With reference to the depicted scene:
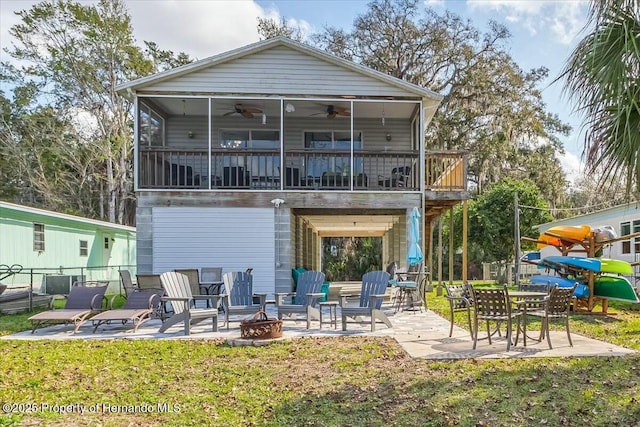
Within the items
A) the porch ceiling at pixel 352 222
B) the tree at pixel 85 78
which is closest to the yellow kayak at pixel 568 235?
the porch ceiling at pixel 352 222

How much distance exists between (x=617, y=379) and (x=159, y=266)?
31.0ft

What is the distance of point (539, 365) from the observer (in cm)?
570

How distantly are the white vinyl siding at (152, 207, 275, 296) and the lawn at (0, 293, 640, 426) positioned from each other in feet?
15.8

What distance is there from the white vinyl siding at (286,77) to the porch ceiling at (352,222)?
4056mm

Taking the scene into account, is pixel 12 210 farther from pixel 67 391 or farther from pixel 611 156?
pixel 611 156

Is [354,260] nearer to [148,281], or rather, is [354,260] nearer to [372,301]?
[148,281]

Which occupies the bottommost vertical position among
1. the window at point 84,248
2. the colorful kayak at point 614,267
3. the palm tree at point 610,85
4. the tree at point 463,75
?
the colorful kayak at point 614,267

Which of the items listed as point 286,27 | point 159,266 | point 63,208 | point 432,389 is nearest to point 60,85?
point 63,208

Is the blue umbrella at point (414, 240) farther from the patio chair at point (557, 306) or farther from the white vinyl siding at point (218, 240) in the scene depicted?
the patio chair at point (557, 306)

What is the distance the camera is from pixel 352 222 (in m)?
17.4

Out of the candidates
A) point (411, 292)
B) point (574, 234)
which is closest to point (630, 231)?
point (574, 234)

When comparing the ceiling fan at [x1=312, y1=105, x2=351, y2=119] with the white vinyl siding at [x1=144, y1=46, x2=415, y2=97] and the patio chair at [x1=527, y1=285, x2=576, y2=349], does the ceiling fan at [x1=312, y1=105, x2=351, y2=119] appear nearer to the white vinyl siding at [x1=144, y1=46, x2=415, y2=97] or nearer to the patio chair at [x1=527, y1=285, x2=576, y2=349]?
the white vinyl siding at [x1=144, y1=46, x2=415, y2=97]

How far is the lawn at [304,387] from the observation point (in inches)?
163

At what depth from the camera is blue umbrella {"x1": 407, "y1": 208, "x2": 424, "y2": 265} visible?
11289 millimetres
